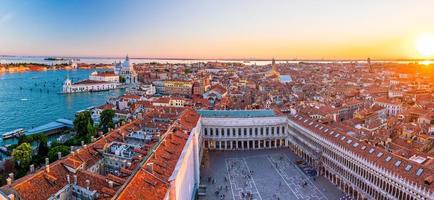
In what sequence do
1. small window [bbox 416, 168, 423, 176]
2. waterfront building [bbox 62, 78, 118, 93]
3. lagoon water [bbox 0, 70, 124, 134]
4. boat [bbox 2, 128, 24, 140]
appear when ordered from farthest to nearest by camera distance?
waterfront building [bbox 62, 78, 118, 93] → lagoon water [bbox 0, 70, 124, 134] → boat [bbox 2, 128, 24, 140] → small window [bbox 416, 168, 423, 176]

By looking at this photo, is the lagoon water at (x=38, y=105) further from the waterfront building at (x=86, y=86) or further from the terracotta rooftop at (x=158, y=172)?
the terracotta rooftop at (x=158, y=172)

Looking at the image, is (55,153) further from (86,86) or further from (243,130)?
(86,86)

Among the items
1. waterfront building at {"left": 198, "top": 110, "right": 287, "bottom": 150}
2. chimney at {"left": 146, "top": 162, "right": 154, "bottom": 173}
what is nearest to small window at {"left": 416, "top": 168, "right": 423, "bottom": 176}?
chimney at {"left": 146, "top": 162, "right": 154, "bottom": 173}

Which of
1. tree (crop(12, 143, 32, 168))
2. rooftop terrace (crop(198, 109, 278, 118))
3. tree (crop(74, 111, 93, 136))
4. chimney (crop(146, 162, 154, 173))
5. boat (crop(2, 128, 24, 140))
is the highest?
chimney (crop(146, 162, 154, 173))

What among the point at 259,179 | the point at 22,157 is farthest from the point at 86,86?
the point at 259,179

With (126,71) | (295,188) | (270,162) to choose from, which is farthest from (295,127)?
(126,71)

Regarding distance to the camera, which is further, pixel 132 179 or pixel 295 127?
pixel 295 127

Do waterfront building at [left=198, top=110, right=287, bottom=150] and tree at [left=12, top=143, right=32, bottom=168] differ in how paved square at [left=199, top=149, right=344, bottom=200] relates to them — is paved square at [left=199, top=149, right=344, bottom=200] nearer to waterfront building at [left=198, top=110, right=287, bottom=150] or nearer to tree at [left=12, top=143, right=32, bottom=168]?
waterfront building at [left=198, top=110, right=287, bottom=150]

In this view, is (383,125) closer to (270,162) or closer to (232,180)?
(270,162)

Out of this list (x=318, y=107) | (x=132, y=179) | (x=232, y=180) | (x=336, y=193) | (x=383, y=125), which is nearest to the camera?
(x=132, y=179)
